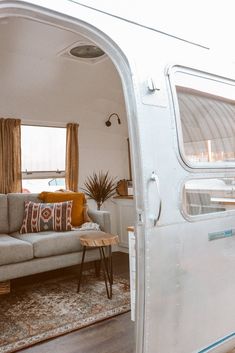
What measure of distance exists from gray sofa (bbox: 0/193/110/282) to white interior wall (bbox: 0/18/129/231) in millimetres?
1157

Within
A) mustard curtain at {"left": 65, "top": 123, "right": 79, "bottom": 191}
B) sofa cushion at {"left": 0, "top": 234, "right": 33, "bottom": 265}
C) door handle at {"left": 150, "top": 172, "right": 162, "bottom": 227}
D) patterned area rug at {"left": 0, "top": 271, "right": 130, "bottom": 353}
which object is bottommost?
patterned area rug at {"left": 0, "top": 271, "right": 130, "bottom": 353}

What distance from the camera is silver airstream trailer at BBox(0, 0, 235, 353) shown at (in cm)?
159

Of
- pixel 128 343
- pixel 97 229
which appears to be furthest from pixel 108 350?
pixel 97 229

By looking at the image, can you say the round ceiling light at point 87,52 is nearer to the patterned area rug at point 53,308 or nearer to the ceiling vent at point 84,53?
the ceiling vent at point 84,53

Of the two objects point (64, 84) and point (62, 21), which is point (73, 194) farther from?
point (62, 21)

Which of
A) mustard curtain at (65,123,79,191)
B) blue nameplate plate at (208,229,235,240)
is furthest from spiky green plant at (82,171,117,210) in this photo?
blue nameplate plate at (208,229,235,240)

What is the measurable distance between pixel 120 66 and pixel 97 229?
8.36ft

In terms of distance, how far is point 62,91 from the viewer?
4812 millimetres

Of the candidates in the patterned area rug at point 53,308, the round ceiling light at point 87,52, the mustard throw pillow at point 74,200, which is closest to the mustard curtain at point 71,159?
the mustard throw pillow at point 74,200

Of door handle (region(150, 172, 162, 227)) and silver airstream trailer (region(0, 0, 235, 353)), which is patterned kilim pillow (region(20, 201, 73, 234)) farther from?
door handle (region(150, 172, 162, 227))

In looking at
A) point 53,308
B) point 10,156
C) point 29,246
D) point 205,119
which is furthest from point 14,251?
point 205,119

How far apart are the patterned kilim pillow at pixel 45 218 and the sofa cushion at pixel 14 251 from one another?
1.59 ft

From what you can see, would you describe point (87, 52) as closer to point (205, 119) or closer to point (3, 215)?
point (3, 215)

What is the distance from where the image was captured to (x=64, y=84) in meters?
4.75
